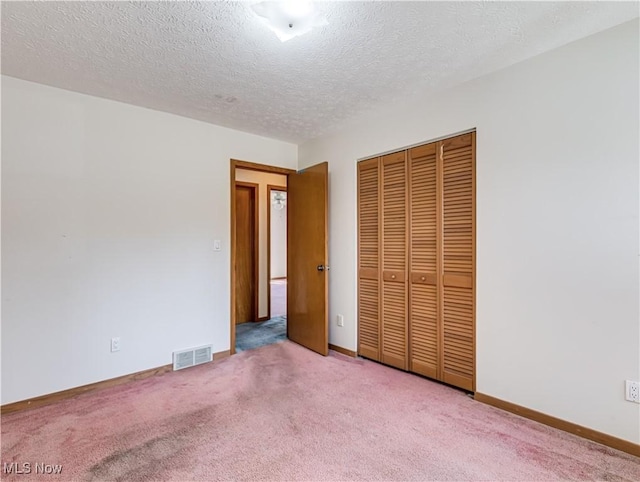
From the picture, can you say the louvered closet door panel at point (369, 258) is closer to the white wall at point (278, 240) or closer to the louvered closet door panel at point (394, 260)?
the louvered closet door panel at point (394, 260)

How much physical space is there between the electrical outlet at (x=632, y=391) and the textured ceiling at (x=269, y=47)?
78.2 inches

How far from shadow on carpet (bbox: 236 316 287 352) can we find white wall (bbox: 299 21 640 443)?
7.87 ft

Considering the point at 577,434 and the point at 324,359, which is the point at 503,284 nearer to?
the point at 577,434

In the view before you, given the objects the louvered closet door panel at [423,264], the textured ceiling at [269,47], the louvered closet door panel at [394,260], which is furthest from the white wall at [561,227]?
the louvered closet door panel at [394,260]

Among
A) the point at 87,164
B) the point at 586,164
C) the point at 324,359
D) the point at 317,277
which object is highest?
the point at 87,164

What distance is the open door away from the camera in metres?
3.38

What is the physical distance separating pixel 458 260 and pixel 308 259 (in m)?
1.62

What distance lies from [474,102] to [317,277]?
2128mm

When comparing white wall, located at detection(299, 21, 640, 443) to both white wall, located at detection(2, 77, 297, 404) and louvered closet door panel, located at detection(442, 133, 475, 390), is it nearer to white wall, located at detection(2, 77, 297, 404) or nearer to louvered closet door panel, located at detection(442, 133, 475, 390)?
louvered closet door panel, located at detection(442, 133, 475, 390)

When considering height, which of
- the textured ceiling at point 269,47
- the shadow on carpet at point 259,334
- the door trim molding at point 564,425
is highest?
the textured ceiling at point 269,47

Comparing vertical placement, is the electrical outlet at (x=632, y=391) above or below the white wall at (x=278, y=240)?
below

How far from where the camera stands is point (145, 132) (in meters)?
2.91

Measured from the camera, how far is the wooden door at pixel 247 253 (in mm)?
4820

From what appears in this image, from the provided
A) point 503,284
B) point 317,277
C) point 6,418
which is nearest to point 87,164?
point 6,418
